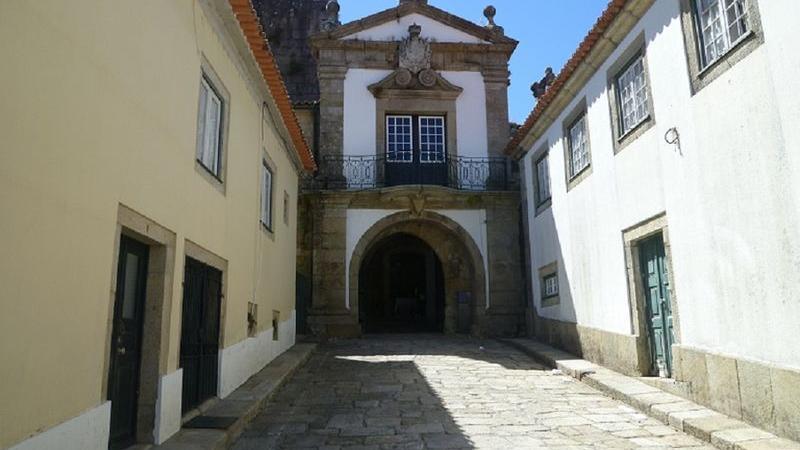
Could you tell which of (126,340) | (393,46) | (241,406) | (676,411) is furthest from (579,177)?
(393,46)

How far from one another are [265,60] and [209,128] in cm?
167

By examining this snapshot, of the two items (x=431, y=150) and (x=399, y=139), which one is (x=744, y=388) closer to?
→ (x=431, y=150)

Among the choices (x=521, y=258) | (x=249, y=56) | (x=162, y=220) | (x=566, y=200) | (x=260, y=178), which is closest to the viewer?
(x=162, y=220)

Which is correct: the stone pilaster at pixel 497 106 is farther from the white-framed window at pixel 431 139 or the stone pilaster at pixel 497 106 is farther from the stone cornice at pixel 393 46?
the white-framed window at pixel 431 139

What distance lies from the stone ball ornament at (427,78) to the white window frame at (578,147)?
544 centimetres

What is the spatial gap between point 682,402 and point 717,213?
1913 millimetres

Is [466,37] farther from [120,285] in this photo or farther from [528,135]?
[120,285]

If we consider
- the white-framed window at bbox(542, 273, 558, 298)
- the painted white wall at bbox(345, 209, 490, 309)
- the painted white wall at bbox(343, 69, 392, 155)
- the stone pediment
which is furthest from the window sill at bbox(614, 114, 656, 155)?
A: the painted white wall at bbox(343, 69, 392, 155)

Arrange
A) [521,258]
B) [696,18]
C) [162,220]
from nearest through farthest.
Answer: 1. [162,220]
2. [696,18]
3. [521,258]

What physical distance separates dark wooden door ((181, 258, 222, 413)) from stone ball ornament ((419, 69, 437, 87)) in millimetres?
9345

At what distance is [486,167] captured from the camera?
1405 centimetres

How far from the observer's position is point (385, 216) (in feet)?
44.1

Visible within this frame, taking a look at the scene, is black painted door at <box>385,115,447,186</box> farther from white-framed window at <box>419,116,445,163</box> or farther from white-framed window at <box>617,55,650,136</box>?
white-framed window at <box>617,55,650,136</box>

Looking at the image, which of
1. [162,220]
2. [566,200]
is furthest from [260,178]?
[566,200]
